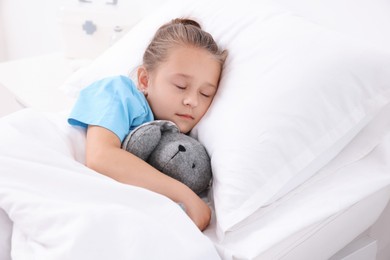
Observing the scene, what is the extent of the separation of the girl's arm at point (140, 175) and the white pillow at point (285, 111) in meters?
0.04

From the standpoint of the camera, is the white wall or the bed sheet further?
the white wall

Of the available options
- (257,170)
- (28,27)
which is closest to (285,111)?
(257,170)

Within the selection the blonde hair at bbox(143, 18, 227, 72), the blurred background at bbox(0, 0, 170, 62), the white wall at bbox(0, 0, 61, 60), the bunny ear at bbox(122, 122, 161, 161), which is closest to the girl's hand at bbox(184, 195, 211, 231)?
the bunny ear at bbox(122, 122, 161, 161)

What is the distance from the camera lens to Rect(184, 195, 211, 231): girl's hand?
2.53 feet

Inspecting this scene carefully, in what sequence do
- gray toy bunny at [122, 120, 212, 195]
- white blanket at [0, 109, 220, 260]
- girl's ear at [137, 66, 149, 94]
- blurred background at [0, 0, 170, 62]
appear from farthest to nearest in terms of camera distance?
blurred background at [0, 0, 170, 62]
girl's ear at [137, 66, 149, 94]
gray toy bunny at [122, 120, 212, 195]
white blanket at [0, 109, 220, 260]

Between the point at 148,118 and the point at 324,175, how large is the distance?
14.4 inches

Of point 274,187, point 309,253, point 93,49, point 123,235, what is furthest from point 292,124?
point 93,49

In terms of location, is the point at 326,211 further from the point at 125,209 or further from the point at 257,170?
the point at 125,209

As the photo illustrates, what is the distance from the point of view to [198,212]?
777 millimetres

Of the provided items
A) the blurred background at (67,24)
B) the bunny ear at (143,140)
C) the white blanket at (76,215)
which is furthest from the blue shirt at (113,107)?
the blurred background at (67,24)

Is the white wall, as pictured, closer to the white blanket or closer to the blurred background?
the blurred background

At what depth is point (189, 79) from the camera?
3.02 feet

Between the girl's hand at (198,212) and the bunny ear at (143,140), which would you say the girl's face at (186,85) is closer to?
the bunny ear at (143,140)

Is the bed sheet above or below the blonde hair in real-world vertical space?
below
